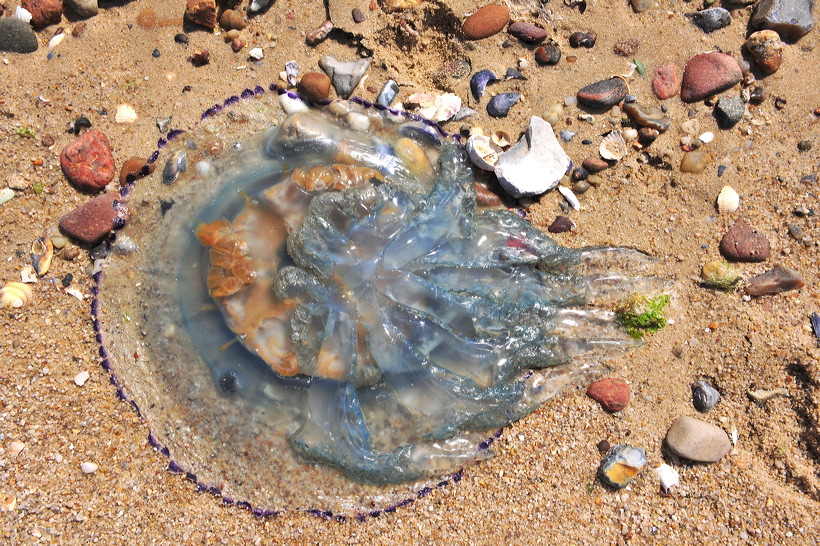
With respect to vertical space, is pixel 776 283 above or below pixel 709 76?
below

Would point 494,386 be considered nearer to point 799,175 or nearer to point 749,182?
point 749,182

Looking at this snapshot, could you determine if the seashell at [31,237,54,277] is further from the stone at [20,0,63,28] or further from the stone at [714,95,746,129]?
the stone at [714,95,746,129]

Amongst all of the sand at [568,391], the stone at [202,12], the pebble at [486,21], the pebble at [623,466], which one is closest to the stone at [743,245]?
the sand at [568,391]

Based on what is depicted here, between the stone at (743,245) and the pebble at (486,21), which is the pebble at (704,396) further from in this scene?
the pebble at (486,21)

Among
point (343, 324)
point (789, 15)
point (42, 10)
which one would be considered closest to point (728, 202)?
point (789, 15)

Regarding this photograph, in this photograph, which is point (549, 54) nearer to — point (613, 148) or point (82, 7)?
point (613, 148)
